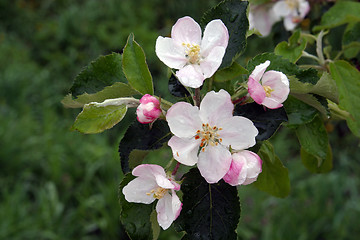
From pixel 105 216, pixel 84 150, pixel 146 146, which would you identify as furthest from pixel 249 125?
pixel 84 150

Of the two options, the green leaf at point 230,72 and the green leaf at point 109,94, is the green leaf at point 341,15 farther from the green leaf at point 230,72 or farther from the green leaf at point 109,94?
the green leaf at point 109,94

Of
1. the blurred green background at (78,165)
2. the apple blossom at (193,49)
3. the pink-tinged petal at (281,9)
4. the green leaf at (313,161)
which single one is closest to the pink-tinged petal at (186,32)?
the apple blossom at (193,49)

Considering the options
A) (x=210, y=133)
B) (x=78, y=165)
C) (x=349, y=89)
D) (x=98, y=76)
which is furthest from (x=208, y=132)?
(x=78, y=165)

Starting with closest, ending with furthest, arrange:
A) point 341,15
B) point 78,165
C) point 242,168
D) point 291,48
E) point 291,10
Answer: point 242,168 → point 291,48 → point 341,15 → point 291,10 → point 78,165

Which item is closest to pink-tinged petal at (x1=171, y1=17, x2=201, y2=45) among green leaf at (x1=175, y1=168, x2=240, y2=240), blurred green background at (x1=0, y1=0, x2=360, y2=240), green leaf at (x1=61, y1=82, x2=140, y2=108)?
green leaf at (x1=61, y1=82, x2=140, y2=108)

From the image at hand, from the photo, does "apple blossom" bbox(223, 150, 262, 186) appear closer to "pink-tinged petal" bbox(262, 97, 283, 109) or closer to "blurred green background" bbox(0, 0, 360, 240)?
"pink-tinged petal" bbox(262, 97, 283, 109)

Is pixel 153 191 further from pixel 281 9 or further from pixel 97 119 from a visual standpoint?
pixel 281 9
